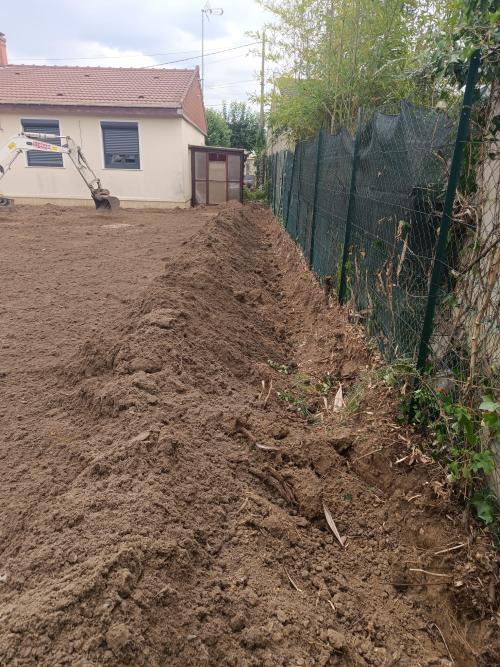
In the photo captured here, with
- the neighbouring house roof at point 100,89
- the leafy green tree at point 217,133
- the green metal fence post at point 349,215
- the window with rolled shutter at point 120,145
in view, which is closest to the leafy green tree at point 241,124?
the leafy green tree at point 217,133

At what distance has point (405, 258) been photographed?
135 inches

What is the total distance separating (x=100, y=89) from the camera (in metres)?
19.2

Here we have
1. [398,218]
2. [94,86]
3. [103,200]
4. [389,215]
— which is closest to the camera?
[398,218]

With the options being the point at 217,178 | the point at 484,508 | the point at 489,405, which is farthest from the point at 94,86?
the point at 484,508

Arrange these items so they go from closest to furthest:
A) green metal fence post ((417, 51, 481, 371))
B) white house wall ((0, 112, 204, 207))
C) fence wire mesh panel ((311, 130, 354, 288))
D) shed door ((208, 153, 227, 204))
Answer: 1. green metal fence post ((417, 51, 481, 371))
2. fence wire mesh panel ((311, 130, 354, 288))
3. white house wall ((0, 112, 204, 207))
4. shed door ((208, 153, 227, 204))

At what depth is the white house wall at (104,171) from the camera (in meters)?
18.3

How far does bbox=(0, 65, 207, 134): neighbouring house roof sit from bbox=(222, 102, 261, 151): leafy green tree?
11491 mm

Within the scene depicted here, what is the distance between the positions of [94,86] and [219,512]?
21.3 metres

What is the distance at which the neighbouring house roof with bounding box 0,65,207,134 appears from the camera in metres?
17.9

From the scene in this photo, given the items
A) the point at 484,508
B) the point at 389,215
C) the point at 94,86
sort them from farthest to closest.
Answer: the point at 94,86
the point at 389,215
the point at 484,508

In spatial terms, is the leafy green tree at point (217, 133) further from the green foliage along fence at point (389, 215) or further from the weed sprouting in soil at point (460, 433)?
the weed sprouting in soil at point (460, 433)

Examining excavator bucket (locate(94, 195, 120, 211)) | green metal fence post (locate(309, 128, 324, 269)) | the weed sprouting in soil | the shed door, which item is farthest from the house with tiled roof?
the weed sprouting in soil

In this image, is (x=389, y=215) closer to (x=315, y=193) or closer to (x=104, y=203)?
(x=315, y=193)

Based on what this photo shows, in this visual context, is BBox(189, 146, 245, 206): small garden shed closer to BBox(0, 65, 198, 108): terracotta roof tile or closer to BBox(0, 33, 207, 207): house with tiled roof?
BBox(0, 33, 207, 207): house with tiled roof
